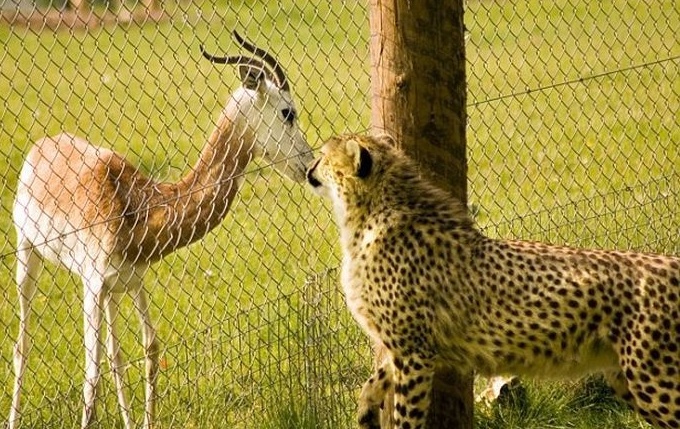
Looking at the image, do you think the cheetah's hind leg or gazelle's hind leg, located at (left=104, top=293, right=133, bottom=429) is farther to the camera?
gazelle's hind leg, located at (left=104, top=293, right=133, bottom=429)

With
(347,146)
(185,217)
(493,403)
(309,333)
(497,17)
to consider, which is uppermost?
(497,17)

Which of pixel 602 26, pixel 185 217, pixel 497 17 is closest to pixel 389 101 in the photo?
pixel 185 217

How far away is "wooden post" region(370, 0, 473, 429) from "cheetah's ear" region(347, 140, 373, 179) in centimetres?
20

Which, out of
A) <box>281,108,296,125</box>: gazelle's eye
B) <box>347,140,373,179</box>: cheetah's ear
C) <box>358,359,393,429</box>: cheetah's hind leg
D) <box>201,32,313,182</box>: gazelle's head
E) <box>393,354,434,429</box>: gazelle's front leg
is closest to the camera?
<box>393,354,434,429</box>: gazelle's front leg

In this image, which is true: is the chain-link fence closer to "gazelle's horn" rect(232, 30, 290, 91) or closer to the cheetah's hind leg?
"gazelle's horn" rect(232, 30, 290, 91)

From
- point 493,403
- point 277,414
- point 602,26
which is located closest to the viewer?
point 277,414

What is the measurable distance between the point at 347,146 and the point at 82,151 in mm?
1989

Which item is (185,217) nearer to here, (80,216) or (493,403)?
(80,216)

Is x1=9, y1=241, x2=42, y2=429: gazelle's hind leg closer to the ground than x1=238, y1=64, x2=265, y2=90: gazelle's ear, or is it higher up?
closer to the ground

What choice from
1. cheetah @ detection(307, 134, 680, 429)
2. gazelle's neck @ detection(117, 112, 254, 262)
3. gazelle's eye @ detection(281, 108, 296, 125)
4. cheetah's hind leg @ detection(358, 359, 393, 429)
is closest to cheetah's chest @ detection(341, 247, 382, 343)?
cheetah @ detection(307, 134, 680, 429)

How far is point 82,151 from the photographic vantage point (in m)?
6.56

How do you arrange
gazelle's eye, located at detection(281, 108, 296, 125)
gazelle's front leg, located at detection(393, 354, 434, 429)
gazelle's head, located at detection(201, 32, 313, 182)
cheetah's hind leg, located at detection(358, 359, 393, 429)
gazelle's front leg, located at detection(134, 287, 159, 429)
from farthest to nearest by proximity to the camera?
gazelle's eye, located at detection(281, 108, 296, 125) → gazelle's head, located at detection(201, 32, 313, 182) → gazelle's front leg, located at detection(134, 287, 159, 429) → cheetah's hind leg, located at detection(358, 359, 393, 429) → gazelle's front leg, located at detection(393, 354, 434, 429)

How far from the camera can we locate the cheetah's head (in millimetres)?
5043

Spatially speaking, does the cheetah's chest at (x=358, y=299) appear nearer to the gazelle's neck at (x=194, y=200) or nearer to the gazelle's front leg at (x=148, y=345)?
the gazelle's neck at (x=194, y=200)
